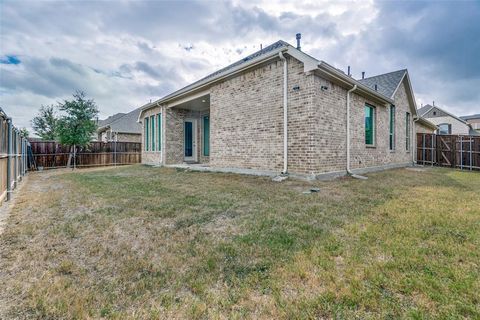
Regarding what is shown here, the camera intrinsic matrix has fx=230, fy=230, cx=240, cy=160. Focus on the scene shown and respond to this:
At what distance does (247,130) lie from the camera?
848cm

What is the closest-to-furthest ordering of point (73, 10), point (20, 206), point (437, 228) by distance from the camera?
point (437, 228) → point (20, 206) → point (73, 10)

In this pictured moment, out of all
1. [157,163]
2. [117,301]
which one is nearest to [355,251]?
[117,301]

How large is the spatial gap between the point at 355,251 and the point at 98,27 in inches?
444

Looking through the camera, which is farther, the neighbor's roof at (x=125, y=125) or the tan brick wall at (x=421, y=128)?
the neighbor's roof at (x=125, y=125)

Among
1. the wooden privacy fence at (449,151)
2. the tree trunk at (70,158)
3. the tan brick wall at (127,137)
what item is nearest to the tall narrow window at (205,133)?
the tree trunk at (70,158)

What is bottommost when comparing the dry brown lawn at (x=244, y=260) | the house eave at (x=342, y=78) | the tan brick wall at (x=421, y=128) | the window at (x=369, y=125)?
the dry brown lawn at (x=244, y=260)

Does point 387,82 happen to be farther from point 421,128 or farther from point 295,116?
point 295,116

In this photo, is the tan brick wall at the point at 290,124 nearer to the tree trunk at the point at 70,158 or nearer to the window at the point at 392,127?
the window at the point at 392,127

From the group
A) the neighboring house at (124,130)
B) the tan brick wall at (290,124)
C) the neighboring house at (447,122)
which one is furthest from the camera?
the neighboring house at (447,122)

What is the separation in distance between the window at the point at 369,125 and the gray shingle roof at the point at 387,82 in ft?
7.65

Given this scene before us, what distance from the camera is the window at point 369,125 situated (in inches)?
386

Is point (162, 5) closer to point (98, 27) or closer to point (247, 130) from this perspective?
point (98, 27)

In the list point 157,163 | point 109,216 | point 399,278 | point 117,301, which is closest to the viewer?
point 117,301

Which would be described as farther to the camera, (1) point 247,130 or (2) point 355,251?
(1) point 247,130
